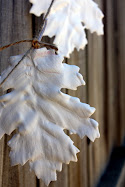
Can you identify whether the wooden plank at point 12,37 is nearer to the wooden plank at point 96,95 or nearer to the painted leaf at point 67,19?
the painted leaf at point 67,19

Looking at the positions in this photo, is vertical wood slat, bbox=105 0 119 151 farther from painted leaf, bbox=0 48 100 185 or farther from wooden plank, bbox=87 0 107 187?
painted leaf, bbox=0 48 100 185

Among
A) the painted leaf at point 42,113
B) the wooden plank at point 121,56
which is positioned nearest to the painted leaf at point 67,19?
the painted leaf at point 42,113

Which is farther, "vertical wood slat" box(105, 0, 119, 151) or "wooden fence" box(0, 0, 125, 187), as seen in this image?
"vertical wood slat" box(105, 0, 119, 151)

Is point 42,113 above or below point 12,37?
below

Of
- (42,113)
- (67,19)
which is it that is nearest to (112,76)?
(67,19)

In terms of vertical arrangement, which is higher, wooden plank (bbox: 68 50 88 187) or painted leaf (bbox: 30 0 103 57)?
painted leaf (bbox: 30 0 103 57)

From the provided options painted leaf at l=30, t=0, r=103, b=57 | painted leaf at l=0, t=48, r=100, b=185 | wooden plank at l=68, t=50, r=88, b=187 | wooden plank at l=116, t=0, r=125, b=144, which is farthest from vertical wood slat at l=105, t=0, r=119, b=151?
painted leaf at l=0, t=48, r=100, b=185

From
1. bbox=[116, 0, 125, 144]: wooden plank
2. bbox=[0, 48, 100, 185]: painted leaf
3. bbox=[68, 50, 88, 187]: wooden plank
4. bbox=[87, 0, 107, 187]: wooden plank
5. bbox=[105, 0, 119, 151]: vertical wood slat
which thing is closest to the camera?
bbox=[0, 48, 100, 185]: painted leaf

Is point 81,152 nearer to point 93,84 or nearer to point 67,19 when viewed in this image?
point 93,84
